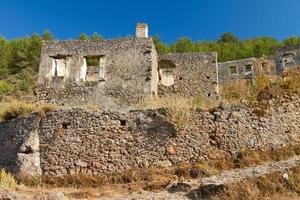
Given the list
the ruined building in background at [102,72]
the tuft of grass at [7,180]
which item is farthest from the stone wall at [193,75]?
the tuft of grass at [7,180]

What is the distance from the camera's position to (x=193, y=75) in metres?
19.6

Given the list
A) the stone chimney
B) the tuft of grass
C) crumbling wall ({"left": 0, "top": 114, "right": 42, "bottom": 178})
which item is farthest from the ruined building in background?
the tuft of grass

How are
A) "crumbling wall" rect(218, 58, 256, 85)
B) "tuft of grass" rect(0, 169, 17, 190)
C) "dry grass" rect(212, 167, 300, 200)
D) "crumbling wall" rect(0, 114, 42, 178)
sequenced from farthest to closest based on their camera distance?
"crumbling wall" rect(218, 58, 256, 85)
"crumbling wall" rect(0, 114, 42, 178)
"tuft of grass" rect(0, 169, 17, 190)
"dry grass" rect(212, 167, 300, 200)

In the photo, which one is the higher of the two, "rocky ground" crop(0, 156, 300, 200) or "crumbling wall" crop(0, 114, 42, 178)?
"crumbling wall" crop(0, 114, 42, 178)

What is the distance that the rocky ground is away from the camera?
888cm

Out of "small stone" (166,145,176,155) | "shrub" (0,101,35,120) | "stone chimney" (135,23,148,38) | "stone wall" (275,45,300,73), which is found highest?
"stone wall" (275,45,300,73)

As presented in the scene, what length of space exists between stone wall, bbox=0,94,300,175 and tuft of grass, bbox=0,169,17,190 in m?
0.77

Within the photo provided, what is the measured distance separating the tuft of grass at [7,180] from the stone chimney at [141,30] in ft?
29.9

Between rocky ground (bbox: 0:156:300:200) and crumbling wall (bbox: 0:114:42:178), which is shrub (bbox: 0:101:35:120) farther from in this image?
rocky ground (bbox: 0:156:300:200)

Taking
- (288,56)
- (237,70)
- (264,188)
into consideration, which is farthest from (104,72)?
(288,56)

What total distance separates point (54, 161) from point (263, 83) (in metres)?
6.36

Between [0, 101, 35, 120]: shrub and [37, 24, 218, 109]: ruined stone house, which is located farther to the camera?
[37, 24, 218, 109]: ruined stone house

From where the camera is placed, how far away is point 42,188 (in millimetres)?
10430

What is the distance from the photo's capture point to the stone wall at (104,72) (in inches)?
650
